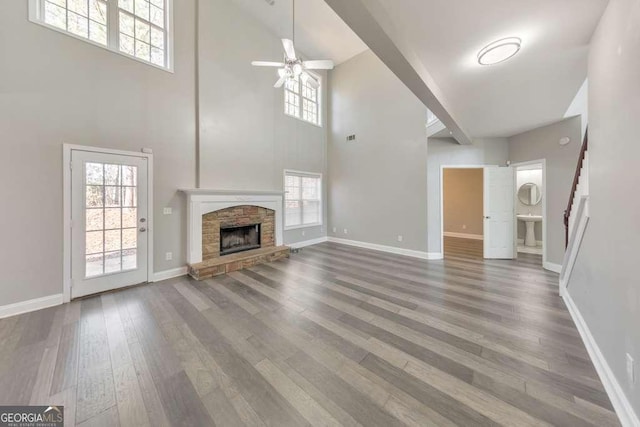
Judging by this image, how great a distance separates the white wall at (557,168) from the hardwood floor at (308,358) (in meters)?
1.40

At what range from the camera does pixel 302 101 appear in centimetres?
654

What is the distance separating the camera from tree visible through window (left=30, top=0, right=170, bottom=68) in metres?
3.04

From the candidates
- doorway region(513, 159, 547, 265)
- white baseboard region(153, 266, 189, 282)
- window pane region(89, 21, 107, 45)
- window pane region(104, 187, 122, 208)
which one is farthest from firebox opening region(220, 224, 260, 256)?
doorway region(513, 159, 547, 265)

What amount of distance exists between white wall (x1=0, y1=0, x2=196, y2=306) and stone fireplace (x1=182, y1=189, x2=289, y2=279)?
780mm

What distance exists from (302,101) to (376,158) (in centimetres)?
272

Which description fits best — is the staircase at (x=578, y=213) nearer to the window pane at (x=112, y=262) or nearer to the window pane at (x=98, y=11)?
the window pane at (x=112, y=262)

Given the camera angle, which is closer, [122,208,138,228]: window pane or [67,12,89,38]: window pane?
[67,12,89,38]: window pane

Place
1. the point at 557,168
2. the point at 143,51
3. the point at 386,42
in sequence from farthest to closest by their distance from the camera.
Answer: the point at 557,168, the point at 143,51, the point at 386,42

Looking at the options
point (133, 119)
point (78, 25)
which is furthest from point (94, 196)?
point (78, 25)

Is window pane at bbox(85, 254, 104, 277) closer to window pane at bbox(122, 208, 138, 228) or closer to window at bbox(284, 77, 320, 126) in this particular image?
window pane at bbox(122, 208, 138, 228)

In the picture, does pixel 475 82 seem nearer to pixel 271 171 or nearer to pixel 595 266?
pixel 595 266

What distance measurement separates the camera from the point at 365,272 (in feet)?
13.9

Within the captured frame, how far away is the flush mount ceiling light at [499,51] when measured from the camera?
2113mm

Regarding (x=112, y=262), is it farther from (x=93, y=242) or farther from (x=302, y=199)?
(x=302, y=199)
